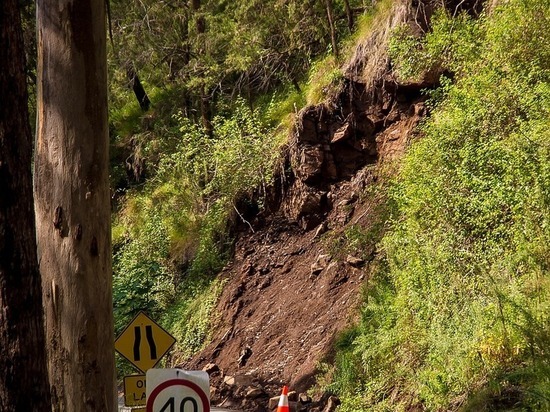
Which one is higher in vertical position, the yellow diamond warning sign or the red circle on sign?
the red circle on sign

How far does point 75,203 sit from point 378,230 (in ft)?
30.4

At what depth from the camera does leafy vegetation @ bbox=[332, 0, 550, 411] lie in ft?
30.3

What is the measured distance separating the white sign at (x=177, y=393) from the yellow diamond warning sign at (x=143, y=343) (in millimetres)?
2979

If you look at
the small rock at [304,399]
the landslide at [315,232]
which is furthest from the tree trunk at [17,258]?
the landslide at [315,232]

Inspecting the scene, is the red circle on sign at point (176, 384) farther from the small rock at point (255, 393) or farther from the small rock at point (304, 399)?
the small rock at point (255, 393)

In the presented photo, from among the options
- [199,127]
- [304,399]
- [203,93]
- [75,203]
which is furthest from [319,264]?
[75,203]

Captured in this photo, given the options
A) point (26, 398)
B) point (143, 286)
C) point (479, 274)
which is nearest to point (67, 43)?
point (26, 398)

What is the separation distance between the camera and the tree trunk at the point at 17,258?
5.00 meters

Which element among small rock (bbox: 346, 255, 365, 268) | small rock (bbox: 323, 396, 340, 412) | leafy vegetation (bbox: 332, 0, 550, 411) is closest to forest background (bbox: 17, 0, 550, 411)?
leafy vegetation (bbox: 332, 0, 550, 411)

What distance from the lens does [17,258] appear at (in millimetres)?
5066

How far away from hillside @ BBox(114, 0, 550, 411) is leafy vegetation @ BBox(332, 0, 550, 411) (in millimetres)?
29

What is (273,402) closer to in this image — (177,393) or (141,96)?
(177,393)

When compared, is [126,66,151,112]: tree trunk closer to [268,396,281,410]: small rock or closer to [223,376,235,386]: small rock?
[223,376,235,386]: small rock

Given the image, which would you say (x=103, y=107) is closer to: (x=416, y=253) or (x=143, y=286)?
(x=416, y=253)
